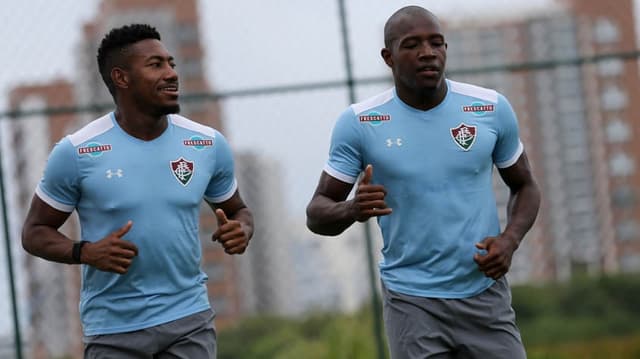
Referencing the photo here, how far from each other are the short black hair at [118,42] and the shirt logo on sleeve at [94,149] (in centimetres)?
30

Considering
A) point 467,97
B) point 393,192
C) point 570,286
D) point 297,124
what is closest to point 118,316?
point 393,192

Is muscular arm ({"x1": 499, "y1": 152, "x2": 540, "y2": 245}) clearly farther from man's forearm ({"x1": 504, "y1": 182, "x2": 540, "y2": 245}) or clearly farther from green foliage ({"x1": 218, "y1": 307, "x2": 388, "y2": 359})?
green foliage ({"x1": 218, "y1": 307, "x2": 388, "y2": 359})

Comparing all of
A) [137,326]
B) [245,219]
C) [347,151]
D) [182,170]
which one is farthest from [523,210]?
[137,326]

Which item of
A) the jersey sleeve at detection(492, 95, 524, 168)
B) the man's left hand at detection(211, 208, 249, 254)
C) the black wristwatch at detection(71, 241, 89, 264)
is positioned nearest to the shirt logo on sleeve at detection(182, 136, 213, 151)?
the man's left hand at detection(211, 208, 249, 254)

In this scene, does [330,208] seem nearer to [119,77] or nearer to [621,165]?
[119,77]

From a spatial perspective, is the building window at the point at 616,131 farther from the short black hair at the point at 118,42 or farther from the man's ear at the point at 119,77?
the man's ear at the point at 119,77

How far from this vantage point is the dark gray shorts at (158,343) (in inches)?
188

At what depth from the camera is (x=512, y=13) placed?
9086 mm

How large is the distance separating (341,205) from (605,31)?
4631 mm

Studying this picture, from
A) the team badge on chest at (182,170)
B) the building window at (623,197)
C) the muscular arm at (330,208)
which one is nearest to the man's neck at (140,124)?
the team badge on chest at (182,170)

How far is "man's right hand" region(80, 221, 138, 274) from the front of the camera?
456cm

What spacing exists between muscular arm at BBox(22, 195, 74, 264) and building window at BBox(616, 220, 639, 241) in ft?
17.0

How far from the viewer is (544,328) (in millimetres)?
8734

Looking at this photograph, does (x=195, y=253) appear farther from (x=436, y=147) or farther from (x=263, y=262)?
(x=263, y=262)
